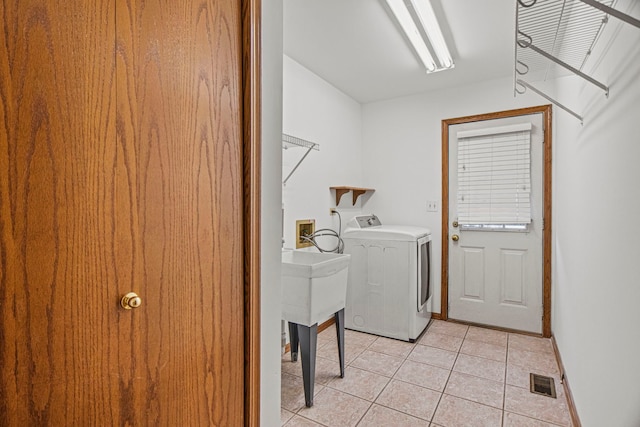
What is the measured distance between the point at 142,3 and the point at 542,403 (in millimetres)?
2594

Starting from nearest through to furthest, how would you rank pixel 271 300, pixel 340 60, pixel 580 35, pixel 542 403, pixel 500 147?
pixel 271 300 < pixel 580 35 < pixel 542 403 < pixel 340 60 < pixel 500 147

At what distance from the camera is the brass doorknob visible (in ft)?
2.18


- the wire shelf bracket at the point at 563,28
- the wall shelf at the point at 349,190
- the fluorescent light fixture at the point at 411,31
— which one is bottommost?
the wall shelf at the point at 349,190

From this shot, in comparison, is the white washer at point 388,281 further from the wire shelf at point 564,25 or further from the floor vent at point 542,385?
the wire shelf at point 564,25

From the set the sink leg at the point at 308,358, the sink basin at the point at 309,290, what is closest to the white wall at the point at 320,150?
the sink basin at the point at 309,290

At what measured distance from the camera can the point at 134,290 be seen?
68cm

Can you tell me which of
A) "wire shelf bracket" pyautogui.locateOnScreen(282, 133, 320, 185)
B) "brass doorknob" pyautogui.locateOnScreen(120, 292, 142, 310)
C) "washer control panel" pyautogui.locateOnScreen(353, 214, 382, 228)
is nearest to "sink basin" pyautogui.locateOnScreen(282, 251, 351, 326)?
"wire shelf bracket" pyautogui.locateOnScreen(282, 133, 320, 185)

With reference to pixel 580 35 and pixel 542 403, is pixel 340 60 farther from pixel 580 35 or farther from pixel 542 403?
pixel 542 403

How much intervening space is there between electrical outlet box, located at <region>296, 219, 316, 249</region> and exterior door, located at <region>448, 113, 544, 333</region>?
1398mm

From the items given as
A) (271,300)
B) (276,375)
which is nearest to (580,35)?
(271,300)

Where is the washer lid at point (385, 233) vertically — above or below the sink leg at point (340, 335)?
above

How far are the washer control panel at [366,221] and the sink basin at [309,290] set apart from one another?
1111mm

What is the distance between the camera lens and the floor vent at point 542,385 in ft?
6.74

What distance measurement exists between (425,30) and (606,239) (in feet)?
5.11
